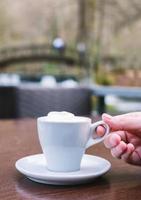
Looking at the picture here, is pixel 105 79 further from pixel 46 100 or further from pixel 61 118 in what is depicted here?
pixel 61 118

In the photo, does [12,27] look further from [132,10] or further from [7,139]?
[7,139]

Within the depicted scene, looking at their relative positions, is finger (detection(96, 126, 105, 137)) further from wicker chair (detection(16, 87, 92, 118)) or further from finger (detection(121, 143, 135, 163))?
wicker chair (detection(16, 87, 92, 118))

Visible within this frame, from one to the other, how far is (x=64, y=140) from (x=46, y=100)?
0.93 meters

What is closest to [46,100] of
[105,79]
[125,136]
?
[125,136]

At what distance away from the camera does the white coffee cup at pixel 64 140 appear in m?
0.48

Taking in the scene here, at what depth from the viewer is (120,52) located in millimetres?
3553

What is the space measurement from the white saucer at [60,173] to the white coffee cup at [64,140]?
0.04ft

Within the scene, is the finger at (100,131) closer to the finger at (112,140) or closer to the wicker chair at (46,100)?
the finger at (112,140)

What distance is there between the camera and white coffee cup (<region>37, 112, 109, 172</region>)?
476 millimetres

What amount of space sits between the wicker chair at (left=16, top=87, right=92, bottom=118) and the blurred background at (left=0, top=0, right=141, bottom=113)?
2.05 m

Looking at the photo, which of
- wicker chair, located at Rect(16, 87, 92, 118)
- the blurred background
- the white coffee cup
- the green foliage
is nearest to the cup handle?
the white coffee cup

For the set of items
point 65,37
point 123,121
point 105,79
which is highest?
point 65,37

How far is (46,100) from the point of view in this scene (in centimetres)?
140

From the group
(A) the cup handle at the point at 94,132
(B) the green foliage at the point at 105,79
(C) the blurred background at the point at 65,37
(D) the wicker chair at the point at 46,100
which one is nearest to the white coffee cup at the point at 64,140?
(A) the cup handle at the point at 94,132
